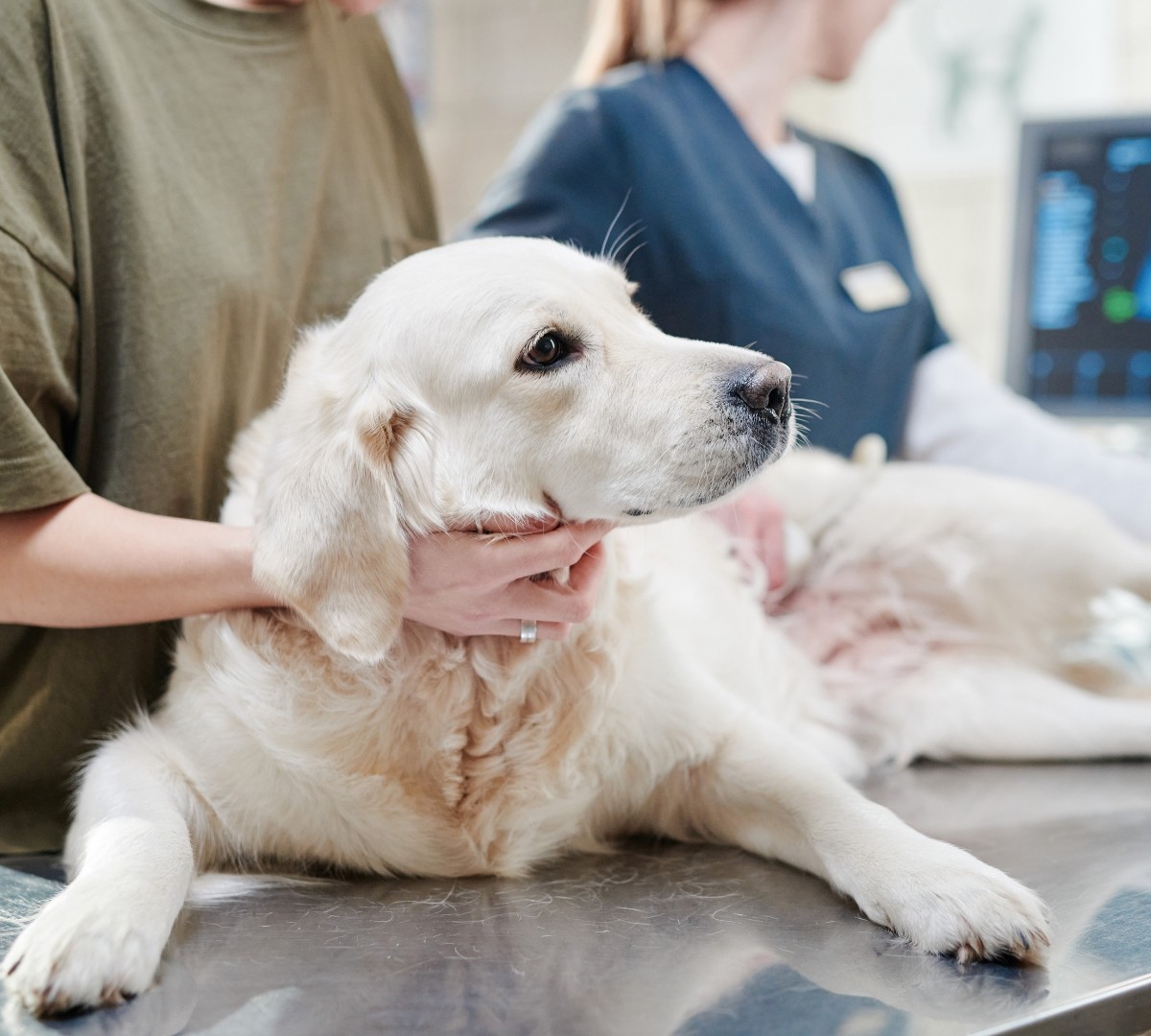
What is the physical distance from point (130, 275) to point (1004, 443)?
1219 millimetres

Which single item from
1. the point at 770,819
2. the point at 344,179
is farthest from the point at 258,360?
the point at 770,819

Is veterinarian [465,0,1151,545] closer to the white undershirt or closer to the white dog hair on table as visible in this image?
the white undershirt

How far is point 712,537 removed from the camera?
1241mm

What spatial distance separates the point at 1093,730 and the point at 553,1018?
2.50 feet

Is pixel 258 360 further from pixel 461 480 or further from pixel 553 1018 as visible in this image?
pixel 553 1018

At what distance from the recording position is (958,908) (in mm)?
681

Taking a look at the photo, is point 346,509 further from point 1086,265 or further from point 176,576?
point 1086,265

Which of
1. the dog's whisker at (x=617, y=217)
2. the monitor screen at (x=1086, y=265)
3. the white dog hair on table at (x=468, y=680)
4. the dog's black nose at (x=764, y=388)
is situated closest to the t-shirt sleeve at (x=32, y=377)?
the white dog hair on table at (x=468, y=680)

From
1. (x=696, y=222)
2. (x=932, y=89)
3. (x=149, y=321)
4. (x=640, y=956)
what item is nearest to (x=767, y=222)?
(x=696, y=222)

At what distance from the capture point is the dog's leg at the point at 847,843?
672mm

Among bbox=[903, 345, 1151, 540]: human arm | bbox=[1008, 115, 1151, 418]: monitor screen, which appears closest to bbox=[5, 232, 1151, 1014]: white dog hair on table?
bbox=[903, 345, 1151, 540]: human arm

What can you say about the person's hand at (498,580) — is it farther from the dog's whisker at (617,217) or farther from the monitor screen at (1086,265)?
the monitor screen at (1086,265)

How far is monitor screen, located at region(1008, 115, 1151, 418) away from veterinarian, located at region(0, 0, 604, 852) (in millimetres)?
1353

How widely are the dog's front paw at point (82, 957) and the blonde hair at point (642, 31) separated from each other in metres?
1.26
